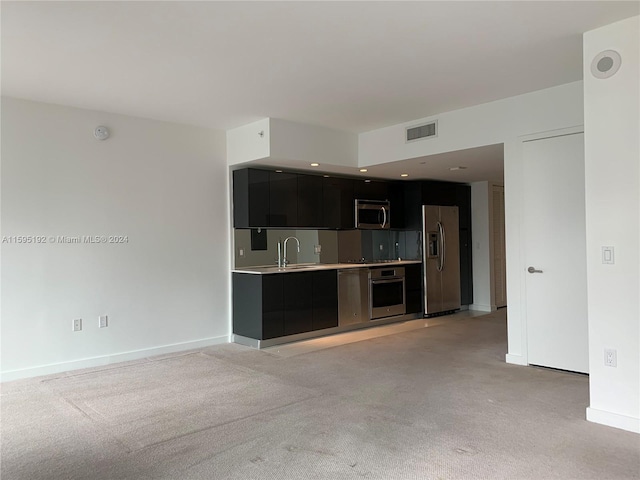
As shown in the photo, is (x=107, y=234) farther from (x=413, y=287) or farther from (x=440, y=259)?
(x=440, y=259)

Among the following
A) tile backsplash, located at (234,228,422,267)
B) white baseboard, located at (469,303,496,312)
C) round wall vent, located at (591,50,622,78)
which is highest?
round wall vent, located at (591,50,622,78)

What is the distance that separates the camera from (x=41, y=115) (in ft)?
14.8

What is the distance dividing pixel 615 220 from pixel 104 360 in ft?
14.9

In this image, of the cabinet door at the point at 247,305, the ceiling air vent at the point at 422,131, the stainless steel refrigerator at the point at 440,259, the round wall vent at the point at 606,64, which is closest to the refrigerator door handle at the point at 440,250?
the stainless steel refrigerator at the point at 440,259

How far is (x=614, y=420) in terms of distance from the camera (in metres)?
3.03

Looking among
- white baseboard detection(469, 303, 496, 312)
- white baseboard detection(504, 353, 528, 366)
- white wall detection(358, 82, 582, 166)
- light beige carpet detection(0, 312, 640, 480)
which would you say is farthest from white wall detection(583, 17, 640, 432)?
white baseboard detection(469, 303, 496, 312)

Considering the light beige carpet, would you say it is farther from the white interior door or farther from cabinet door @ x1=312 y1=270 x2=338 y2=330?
cabinet door @ x1=312 y1=270 x2=338 y2=330

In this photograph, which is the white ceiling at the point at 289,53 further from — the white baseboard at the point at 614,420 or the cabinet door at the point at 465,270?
the cabinet door at the point at 465,270

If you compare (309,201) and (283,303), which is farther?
(309,201)

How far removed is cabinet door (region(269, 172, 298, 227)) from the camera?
5.81 metres

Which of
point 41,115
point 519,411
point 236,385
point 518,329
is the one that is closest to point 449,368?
point 518,329

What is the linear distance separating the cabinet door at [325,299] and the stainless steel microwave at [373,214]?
1031 mm

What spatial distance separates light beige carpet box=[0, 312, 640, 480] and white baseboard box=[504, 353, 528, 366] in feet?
0.22

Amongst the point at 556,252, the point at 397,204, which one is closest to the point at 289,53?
the point at 556,252
